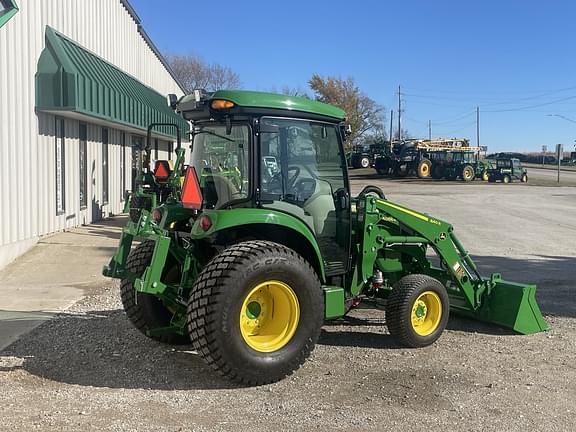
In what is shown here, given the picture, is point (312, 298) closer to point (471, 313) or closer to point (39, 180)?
point (471, 313)

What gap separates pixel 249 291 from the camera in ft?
15.4

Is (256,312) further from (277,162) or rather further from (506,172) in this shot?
(506,172)

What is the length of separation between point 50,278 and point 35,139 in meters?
3.13

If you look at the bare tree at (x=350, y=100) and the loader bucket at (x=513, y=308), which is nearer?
the loader bucket at (x=513, y=308)

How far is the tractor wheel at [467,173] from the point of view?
→ 4634 cm

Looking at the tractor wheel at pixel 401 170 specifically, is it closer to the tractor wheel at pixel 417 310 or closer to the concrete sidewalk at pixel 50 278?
the concrete sidewalk at pixel 50 278

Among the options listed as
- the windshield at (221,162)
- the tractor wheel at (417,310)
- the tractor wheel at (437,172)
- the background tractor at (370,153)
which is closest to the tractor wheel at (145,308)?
the windshield at (221,162)

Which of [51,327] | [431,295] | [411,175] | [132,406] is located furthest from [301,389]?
[411,175]

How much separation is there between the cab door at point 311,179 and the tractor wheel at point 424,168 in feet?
141

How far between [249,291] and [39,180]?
8.01 metres

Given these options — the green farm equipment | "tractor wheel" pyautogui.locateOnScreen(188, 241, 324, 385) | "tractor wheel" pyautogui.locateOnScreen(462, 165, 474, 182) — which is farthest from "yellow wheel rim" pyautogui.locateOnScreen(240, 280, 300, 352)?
"tractor wheel" pyautogui.locateOnScreen(462, 165, 474, 182)

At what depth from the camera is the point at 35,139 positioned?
1117 centimetres

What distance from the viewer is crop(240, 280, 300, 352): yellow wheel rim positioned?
4.89 metres

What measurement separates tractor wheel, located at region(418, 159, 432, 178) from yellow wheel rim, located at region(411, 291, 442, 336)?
139 ft
